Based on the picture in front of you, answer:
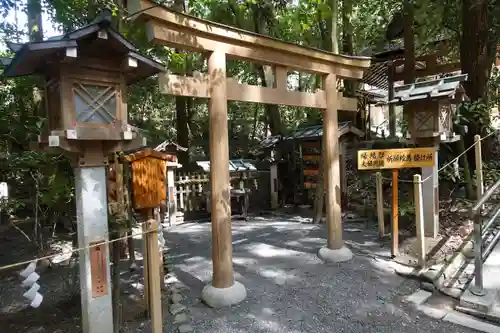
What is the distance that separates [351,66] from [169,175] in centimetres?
650

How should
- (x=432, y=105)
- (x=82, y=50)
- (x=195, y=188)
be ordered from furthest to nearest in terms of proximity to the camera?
(x=195, y=188), (x=432, y=105), (x=82, y=50)

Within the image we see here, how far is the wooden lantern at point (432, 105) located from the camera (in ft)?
Result: 20.3

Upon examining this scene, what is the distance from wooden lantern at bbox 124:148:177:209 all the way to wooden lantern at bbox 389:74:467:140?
15.6ft

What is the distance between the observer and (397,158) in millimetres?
5969

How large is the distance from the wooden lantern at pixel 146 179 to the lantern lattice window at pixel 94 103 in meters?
1.51

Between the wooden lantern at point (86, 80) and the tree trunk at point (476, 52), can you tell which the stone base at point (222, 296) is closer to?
the wooden lantern at point (86, 80)

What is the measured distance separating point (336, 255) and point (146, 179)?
11.6 ft

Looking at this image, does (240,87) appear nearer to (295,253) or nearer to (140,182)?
(140,182)

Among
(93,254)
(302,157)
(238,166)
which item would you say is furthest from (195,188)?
(93,254)

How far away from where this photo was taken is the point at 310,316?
13.7 ft

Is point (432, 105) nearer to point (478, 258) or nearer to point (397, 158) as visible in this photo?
point (397, 158)

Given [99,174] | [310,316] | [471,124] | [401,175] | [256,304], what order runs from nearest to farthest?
A: [99,174] → [310,316] → [256,304] → [471,124] → [401,175]

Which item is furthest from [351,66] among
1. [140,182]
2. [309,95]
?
[140,182]

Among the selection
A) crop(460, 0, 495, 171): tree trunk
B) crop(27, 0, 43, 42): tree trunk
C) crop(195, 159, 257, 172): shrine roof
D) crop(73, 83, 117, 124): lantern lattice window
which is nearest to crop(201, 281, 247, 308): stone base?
crop(73, 83, 117, 124): lantern lattice window
